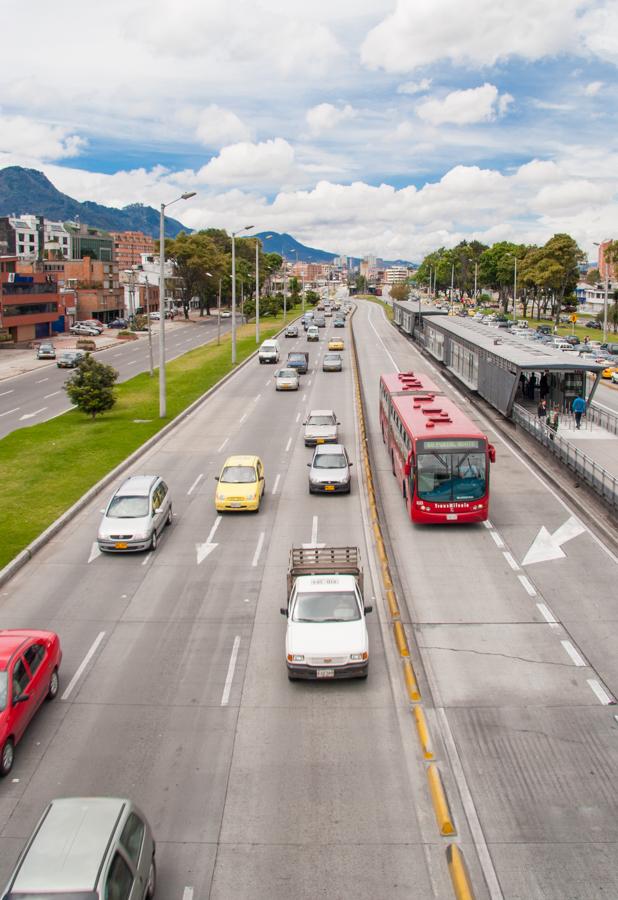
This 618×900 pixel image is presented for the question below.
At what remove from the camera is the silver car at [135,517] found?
22.0m

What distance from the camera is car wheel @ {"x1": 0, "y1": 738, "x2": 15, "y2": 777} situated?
472 inches

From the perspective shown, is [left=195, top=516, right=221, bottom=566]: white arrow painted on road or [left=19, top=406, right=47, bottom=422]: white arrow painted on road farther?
[left=19, top=406, right=47, bottom=422]: white arrow painted on road

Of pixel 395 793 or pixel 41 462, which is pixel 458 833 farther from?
pixel 41 462

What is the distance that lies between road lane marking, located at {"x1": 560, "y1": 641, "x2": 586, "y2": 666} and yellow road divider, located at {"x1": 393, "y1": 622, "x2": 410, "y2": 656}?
3.22 m

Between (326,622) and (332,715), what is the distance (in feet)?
6.74

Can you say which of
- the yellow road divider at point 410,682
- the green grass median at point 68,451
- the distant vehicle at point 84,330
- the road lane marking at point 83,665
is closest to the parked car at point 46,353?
the green grass median at point 68,451

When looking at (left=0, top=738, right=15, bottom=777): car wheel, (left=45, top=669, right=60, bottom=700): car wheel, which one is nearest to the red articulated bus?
(left=45, top=669, right=60, bottom=700): car wheel

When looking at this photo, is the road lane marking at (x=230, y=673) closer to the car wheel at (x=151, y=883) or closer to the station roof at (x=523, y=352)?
the car wheel at (x=151, y=883)

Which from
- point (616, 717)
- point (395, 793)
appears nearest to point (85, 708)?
point (395, 793)

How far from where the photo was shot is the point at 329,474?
27828 mm

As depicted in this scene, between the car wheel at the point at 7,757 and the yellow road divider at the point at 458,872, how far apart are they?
656 cm

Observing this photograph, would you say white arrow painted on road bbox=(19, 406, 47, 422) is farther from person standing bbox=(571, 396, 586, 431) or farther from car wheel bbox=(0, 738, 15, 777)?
car wheel bbox=(0, 738, 15, 777)

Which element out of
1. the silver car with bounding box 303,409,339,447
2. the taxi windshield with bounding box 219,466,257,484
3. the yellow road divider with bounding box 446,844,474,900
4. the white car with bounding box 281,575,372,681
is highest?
the silver car with bounding box 303,409,339,447

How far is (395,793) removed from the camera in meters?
11.5
